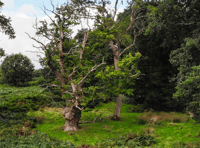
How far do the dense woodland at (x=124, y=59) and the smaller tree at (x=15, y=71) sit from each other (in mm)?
4351

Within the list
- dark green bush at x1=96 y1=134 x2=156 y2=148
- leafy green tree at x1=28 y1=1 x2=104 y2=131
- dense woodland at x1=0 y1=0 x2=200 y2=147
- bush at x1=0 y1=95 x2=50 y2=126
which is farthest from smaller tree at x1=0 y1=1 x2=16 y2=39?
dark green bush at x1=96 y1=134 x2=156 y2=148

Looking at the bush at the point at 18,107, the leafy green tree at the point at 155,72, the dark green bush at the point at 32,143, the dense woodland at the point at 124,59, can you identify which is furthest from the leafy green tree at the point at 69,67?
the leafy green tree at the point at 155,72

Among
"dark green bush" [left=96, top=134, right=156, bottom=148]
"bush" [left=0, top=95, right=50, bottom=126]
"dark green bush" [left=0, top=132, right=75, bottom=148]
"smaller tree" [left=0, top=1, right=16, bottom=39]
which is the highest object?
"smaller tree" [left=0, top=1, right=16, bottom=39]

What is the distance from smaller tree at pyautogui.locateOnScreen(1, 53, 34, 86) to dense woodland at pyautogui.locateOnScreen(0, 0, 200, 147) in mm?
4351

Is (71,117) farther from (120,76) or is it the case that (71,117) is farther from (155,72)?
(155,72)

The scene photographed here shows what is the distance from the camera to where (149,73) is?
64.8 ft

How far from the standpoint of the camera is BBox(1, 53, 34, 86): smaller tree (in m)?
26.7

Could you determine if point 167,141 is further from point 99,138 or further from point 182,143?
point 99,138

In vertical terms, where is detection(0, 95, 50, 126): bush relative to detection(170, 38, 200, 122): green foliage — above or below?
below

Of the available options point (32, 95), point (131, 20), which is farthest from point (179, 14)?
point (32, 95)

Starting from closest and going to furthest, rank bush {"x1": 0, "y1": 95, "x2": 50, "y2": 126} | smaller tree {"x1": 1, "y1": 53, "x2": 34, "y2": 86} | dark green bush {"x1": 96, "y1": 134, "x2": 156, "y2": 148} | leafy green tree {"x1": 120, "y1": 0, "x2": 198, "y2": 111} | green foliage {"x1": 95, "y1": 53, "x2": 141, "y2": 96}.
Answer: dark green bush {"x1": 96, "y1": 134, "x2": 156, "y2": 148}, green foliage {"x1": 95, "y1": 53, "x2": 141, "y2": 96}, bush {"x1": 0, "y1": 95, "x2": 50, "y2": 126}, leafy green tree {"x1": 120, "y1": 0, "x2": 198, "y2": 111}, smaller tree {"x1": 1, "y1": 53, "x2": 34, "y2": 86}

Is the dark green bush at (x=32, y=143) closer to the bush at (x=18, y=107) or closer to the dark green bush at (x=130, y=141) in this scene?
the dark green bush at (x=130, y=141)

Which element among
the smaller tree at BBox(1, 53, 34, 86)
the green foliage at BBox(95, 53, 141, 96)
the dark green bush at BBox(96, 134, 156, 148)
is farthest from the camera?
the smaller tree at BBox(1, 53, 34, 86)

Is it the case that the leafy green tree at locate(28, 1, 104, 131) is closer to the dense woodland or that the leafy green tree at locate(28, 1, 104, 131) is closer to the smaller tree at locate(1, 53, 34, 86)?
the dense woodland
